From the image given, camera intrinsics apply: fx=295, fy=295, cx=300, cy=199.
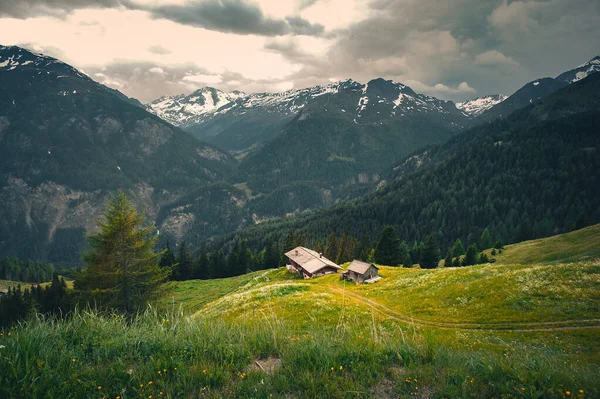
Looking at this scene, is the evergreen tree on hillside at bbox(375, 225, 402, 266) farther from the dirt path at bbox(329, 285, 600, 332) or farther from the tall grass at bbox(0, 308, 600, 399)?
the tall grass at bbox(0, 308, 600, 399)

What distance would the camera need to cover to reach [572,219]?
515ft

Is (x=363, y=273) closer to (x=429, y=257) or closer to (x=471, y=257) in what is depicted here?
(x=471, y=257)

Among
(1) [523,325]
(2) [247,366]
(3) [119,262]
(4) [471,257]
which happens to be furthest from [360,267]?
(2) [247,366]

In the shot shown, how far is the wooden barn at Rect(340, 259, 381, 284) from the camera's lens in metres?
55.3

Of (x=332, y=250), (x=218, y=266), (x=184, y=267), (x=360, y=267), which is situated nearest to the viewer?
(x=360, y=267)

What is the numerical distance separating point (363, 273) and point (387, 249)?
99.9ft

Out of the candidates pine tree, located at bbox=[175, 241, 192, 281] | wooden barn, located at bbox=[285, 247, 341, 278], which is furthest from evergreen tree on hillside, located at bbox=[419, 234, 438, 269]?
pine tree, located at bbox=[175, 241, 192, 281]

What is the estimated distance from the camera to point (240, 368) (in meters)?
6.69

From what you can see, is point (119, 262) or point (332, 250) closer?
point (119, 262)

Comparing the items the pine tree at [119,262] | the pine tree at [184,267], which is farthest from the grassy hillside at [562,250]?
the pine tree at [184,267]

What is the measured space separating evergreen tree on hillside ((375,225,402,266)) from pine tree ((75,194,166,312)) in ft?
205

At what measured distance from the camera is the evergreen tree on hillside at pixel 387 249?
82.3 metres

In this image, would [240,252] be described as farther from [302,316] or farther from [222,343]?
[222,343]

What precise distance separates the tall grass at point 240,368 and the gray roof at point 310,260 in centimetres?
5922
